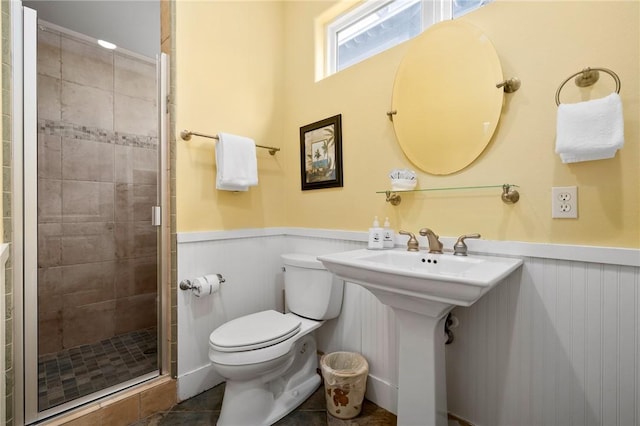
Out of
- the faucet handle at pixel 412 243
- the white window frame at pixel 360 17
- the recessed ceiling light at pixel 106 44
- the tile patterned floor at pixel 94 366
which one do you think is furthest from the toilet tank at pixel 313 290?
the recessed ceiling light at pixel 106 44

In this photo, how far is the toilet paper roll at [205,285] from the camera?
1.54 meters

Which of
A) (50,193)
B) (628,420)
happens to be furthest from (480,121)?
(50,193)

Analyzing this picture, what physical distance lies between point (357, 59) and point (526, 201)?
4.27 feet

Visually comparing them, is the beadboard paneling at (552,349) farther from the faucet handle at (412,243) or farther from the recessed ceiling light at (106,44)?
the recessed ceiling light at (106,44)

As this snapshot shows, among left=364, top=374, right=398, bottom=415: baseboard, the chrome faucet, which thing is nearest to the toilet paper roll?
left=364, top=374, right=398, bottom=415: baseboard

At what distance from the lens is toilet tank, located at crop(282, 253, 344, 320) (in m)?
1.62

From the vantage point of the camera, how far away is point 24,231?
1.19 metres

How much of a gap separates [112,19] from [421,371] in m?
2.79

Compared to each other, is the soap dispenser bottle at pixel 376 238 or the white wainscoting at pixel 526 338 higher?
the soap dispenser bottle at pixel 376 238

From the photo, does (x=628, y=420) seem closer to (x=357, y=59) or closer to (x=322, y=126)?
(x=322, y=126)

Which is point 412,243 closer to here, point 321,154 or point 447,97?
point 447,97

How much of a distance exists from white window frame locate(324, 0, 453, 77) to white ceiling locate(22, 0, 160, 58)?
1.12 meters

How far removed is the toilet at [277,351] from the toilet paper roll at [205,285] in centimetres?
20

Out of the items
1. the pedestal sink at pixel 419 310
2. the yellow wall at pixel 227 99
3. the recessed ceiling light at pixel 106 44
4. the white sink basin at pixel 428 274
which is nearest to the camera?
the white sink basin at pixel 428 274
